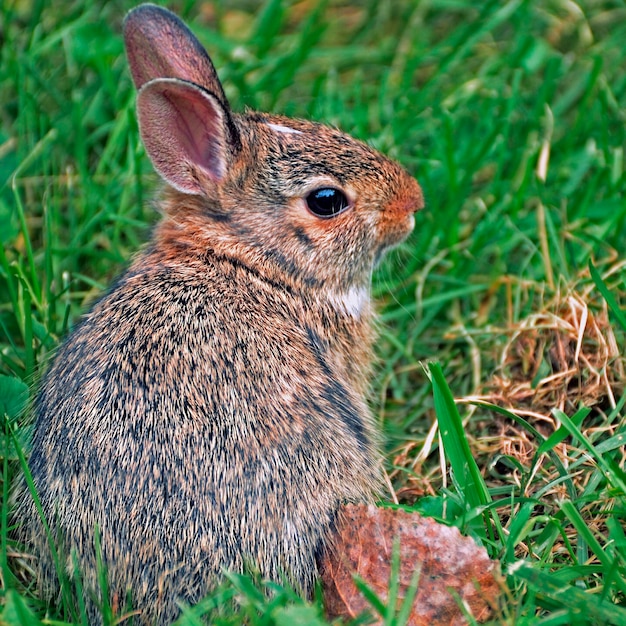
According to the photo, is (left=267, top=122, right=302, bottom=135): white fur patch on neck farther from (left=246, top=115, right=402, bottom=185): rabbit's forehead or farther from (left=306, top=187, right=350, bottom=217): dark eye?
(left=306, top=187, right=350, bottom=217): dark eye

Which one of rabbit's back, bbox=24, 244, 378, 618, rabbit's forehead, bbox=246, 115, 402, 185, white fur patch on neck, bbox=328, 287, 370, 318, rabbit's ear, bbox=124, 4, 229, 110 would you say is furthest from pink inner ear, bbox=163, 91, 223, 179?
white fur patch on neck, bbox=328, 287, 370, 318

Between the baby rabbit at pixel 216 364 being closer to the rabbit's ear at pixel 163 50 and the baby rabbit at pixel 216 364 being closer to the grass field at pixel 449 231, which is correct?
the rabbit's ear at pixel 163 50

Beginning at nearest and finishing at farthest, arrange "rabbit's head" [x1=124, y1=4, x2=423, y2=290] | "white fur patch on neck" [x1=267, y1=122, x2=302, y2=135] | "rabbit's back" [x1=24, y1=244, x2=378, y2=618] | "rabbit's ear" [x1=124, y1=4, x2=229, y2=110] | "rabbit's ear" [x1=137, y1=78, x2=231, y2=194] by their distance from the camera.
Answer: "rabbit's back" [x1=24, y1=244, x2=378, y2=618] → "rabbit's ear" [x1=137, y1=78, x2=231, y2=194] → "rabbit's head" [x1=124, y1=4, x2=423, y2=290] → "white fur patch on neck" [x1=267, y1=122, x2=302, y2=135] → "rabbit's ear" [x1=124, y1=4, x2=229, y2=110]

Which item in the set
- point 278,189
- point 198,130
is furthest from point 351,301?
point 198,130

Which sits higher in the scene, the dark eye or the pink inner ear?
the pink inner ear

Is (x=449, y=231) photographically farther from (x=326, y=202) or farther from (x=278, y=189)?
(x=278, y=189)

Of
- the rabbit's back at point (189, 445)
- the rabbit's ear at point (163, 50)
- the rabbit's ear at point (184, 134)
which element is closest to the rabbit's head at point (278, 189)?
the rabbit's ear at point (184, 134)

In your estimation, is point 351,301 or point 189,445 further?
point 351,301
